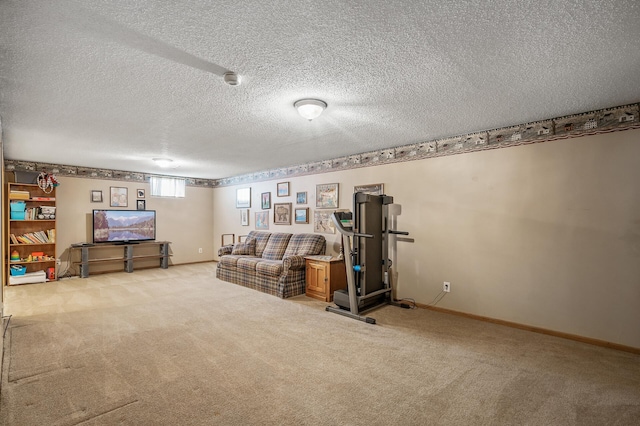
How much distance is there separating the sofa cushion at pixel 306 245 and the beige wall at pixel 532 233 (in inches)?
56.0

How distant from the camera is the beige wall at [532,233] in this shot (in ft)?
9.93

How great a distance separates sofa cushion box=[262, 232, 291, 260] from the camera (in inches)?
235

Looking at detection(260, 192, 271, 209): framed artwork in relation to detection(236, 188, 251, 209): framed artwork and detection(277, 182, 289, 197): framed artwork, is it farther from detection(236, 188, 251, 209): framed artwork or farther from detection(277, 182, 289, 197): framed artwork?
detection(236, 188, 251, 209): framed artwork

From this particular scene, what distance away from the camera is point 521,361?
2.75 meters

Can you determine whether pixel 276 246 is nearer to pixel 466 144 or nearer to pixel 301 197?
pixel 301 197

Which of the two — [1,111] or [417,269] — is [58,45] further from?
[417,269]

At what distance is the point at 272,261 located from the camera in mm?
5473

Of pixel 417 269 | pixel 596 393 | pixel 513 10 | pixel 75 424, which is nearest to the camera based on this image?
pixel 513 10

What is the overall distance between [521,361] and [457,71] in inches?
101

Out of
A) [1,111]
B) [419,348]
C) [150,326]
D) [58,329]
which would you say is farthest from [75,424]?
[1,111]

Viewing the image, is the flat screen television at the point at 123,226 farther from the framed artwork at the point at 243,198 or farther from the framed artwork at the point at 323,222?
the framed artwork at the point at 323,222

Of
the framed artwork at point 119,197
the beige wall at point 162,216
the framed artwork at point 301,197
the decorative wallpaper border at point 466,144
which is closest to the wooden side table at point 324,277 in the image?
the framed artwork at point 301,197

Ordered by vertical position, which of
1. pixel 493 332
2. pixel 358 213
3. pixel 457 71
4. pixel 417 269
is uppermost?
pixel 457 71

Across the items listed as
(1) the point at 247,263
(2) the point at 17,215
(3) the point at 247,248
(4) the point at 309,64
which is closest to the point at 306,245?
(1) the point at 247,263
